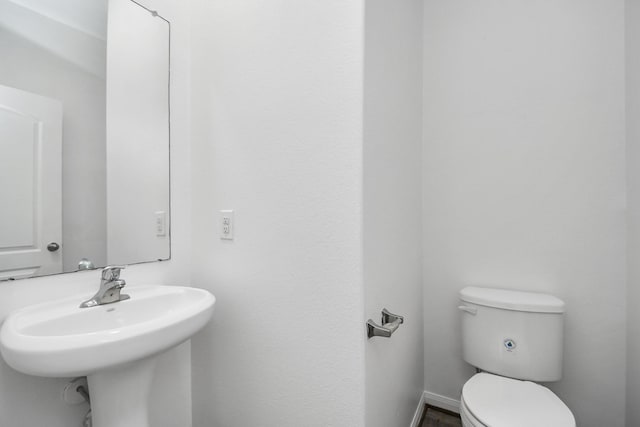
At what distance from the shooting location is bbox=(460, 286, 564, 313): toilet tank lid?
117 centimetres

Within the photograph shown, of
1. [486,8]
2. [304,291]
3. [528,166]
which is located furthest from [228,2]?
[528,166]

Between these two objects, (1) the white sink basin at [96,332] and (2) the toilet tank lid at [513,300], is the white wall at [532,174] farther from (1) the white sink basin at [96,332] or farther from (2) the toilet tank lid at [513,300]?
(1) the white sink basin at [96,332]

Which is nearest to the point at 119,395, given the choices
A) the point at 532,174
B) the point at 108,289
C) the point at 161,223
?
the point at 108,289

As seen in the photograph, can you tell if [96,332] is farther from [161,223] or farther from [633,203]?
[633,203]

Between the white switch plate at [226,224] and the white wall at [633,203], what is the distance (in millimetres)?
1651

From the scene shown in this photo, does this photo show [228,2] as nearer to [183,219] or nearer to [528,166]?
[183,219]

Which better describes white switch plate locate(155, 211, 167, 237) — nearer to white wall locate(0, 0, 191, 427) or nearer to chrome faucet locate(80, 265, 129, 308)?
white wall locate(0, 0, 191, 427)

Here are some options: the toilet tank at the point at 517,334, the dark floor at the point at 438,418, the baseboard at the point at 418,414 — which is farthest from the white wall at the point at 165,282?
the toilet tank at the point at 517,334

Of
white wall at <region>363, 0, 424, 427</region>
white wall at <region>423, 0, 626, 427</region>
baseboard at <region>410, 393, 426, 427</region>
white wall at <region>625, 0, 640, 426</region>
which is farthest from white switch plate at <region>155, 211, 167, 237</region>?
white wall at <region>625, 0, 640, 426</region>

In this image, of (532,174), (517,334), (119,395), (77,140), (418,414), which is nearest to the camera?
(119,395)

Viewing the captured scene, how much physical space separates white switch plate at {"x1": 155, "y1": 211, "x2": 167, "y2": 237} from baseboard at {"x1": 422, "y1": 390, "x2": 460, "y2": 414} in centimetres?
166

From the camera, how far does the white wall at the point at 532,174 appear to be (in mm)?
1203

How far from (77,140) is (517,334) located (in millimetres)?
1895

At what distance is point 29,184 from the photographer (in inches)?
31.6
